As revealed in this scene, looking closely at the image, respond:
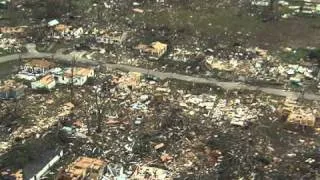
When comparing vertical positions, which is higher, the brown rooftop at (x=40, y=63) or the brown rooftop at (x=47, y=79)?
the brown rooftop at (x=40, y=63)

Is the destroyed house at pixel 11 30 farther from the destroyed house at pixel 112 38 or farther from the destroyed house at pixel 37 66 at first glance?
the destroyed house at pixel 112 38

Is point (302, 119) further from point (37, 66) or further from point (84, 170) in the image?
point (37, 66)

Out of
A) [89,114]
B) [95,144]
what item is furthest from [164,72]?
[95,144]

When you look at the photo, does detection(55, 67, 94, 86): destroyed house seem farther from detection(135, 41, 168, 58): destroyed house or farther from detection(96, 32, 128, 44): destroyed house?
detection(96, 32, 128, 44): destroyed house

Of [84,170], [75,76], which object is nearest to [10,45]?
[75,76]

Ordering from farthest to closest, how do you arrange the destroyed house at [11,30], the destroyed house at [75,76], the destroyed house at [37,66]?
the destroyed house at [11,30] < the destroyed house at [37,66] < the destroyed house at [75,76]

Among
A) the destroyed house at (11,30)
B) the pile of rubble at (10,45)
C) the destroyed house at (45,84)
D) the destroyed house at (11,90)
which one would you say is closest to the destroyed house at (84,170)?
the destroyed house at (11,90)

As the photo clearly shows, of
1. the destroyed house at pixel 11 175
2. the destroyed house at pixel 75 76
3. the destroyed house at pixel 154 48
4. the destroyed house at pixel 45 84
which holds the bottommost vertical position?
the destroyed house at pixel 11 175

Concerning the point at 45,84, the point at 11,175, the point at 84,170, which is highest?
the point at 45,84
